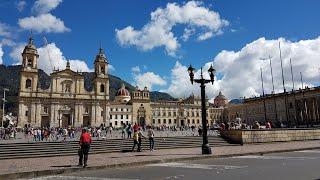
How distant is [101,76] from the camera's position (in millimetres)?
98250

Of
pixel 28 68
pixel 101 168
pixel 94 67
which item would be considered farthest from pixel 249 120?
pixel 101 168

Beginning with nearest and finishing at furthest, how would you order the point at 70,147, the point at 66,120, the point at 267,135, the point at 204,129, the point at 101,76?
the point at 204,129 → the point at 70,147 → the point at 267,135 → the point at 66,120 → the point at 101,76

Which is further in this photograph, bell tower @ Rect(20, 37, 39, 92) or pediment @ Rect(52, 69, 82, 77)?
pediment @ Rect(52, 69, 82, 77)

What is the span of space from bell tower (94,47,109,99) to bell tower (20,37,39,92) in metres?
16.7

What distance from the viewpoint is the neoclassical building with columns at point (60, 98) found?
8812cm

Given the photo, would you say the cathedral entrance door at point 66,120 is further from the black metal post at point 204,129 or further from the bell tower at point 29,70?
the black metal post at point 204,129

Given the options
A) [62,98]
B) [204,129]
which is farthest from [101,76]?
[204,129]

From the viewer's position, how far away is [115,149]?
24219mm

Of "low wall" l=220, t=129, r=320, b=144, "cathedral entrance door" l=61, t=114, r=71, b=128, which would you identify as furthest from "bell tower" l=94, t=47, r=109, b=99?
"low wall" l=220, t=129, r=320, b=144

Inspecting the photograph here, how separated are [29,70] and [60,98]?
35.6ft

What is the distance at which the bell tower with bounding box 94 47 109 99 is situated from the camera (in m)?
97.9

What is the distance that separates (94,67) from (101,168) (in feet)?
292

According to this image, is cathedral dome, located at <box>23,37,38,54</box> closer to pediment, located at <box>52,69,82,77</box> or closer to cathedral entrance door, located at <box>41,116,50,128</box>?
pediment, located at <box>52,69,82,77</box>

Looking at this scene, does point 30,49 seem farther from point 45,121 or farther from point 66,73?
point 45,121
